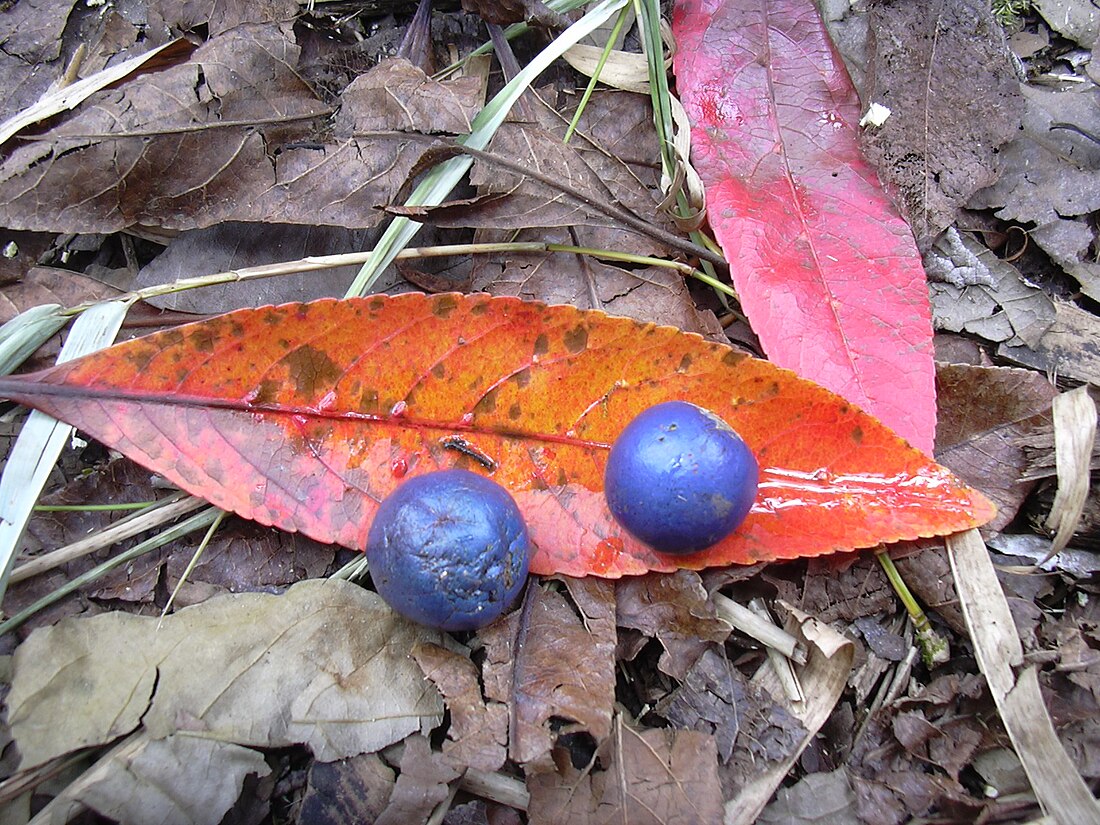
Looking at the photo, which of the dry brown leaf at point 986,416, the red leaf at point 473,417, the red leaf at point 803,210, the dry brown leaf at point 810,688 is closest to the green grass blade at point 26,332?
the red leaf at point 473,417

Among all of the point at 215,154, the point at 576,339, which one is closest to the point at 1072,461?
the point at 576,339

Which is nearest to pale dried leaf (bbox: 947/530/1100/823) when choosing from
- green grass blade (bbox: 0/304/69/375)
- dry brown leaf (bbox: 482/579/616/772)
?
dry brown leaf (bbox: 482/579/616/772)

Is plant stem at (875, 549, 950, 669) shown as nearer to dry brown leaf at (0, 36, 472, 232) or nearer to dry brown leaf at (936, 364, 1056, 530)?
dry brown leaf at (936, 364, 1056, 530)

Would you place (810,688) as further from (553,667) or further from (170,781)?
(170,781)

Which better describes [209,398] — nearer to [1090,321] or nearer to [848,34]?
[848,34]

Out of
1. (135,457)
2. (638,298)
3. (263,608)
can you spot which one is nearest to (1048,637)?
(638,298)

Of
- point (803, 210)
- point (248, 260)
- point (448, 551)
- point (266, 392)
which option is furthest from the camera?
point (248, 260)

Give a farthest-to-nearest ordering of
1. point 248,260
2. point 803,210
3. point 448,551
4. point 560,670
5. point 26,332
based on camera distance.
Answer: point 248,260 < point 803,210 < point 26,332 < point 560,670 < point 448,551
